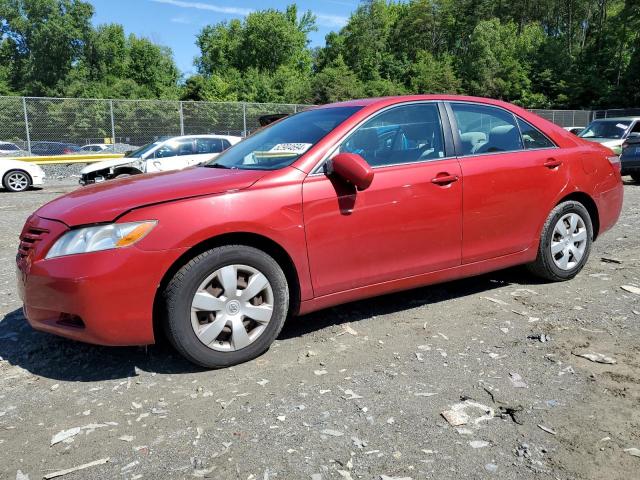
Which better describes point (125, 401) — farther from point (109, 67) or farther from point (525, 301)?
point (109, 67)

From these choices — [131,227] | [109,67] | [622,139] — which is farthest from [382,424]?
[109,67]

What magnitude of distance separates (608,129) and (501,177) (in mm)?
12050

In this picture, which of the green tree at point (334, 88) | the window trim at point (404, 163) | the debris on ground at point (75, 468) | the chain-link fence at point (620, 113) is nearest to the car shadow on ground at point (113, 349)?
the debris on ground at point (75, 468)

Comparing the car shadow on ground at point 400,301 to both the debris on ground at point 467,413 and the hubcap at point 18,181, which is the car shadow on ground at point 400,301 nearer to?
the debris on ground at point 467,413

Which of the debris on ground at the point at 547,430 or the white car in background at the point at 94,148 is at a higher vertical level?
the white car in background at the point at 94,148

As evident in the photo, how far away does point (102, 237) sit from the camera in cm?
301

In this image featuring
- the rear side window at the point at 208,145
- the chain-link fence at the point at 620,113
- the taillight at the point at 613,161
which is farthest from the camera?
the chain-link fence at the point at 620,113

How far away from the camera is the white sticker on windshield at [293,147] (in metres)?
3.67

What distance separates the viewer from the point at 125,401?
2965mm

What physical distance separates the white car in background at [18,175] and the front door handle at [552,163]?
47.1ft

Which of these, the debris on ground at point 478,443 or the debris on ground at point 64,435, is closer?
the debris on ground at point 478,443

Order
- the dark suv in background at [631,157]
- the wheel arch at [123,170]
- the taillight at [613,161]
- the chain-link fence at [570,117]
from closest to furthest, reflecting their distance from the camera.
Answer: the taillight at [613,161] < the dark suv in background at [631,157] < the wheel arch at [123,170] < the chain-link fence at [570,117]

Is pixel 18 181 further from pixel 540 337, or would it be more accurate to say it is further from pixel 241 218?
pixel 540 337

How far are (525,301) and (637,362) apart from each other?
1.20 meters
